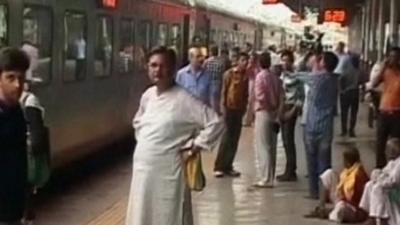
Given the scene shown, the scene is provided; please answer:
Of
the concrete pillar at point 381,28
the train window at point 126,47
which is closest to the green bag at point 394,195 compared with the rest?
the train window at point 126,47

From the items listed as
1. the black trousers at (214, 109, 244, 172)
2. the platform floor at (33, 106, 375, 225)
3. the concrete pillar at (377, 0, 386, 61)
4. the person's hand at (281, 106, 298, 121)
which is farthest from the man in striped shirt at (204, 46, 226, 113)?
the concrete pillar at (377, 0, 386, 61)

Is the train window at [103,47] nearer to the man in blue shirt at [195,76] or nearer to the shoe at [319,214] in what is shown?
the man in blue shirt at [195,76]

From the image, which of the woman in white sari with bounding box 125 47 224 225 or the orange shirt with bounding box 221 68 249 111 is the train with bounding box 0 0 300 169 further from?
the woman in white sari with bounding box 125 47 224 225

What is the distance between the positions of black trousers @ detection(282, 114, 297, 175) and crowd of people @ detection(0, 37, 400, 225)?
2 centimetres

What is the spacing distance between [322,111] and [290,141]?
265 centimetres

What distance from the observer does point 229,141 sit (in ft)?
52.6

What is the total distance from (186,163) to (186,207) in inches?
13.5

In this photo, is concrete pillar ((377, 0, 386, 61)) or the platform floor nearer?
the platform floor

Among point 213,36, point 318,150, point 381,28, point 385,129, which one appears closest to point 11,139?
point 318,150

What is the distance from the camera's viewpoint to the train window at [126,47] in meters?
18.7

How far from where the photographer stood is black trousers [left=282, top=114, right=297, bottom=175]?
15.2 m

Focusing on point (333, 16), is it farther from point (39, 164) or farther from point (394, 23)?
point (39, 164)

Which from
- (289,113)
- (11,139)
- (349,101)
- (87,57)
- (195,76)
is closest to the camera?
(11,139)

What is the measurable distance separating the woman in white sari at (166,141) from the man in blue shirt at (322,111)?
5388mm
